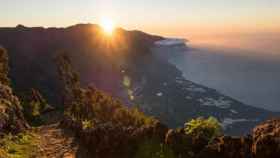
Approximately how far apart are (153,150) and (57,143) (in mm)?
8415

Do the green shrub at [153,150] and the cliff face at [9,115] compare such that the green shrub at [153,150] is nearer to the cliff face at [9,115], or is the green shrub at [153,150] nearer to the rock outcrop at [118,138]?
the rock outcrop at [118,138]

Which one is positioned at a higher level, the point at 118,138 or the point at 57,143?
the point at 118,138

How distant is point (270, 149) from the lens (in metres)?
11.4

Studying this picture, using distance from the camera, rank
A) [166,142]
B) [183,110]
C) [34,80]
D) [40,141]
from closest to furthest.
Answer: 1. [166,142]
2. [40,141]
3. [34,80]
4. [183,110]

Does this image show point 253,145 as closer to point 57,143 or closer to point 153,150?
point 153,150

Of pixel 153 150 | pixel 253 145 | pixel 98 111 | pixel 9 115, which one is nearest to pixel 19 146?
pixel 9 115

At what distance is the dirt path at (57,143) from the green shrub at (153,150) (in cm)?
426

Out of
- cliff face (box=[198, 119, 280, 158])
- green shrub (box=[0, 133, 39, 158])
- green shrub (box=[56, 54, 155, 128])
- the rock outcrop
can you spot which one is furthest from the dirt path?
cliff face (box=[198, 119, 280, 158])

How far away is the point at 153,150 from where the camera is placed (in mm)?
15812

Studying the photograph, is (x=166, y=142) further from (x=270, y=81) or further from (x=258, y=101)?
(x=270, y=81)

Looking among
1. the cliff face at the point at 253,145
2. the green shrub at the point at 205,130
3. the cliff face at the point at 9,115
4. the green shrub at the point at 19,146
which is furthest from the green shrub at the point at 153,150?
the cliff face at the point at 9,115

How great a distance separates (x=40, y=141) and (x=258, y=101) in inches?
6540

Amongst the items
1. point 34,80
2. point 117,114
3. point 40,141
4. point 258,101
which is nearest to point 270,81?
point 258,101

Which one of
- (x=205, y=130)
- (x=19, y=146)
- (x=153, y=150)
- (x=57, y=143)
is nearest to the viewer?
(x=205, y=130)
